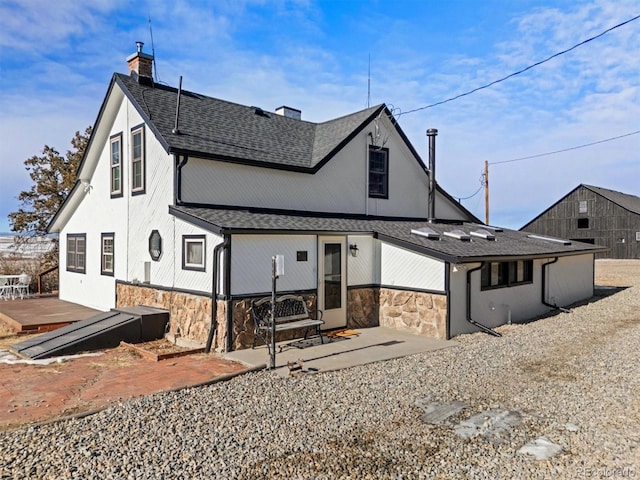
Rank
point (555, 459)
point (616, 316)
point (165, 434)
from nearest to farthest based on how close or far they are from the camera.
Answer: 1. point (555, 459)
2. point (165, 434)
3. point (616, 316)

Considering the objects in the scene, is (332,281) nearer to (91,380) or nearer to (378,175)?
(378,175)

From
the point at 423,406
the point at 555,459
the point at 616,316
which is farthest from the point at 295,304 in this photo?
the point at 616,316

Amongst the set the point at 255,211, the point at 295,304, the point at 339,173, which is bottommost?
the point at 295,304

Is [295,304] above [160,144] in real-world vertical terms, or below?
below

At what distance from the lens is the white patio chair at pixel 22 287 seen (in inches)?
653

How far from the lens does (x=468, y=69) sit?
14.6 m

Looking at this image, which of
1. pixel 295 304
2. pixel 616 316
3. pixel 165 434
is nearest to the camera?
pixel 165 434

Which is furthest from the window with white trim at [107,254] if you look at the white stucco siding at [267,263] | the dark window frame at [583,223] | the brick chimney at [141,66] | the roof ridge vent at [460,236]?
the dark window frame at [583,223]

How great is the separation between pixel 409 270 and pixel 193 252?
212 inches

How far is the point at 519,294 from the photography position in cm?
1306

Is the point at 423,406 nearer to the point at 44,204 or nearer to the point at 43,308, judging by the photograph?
the point at 43,308

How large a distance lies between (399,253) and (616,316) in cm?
763

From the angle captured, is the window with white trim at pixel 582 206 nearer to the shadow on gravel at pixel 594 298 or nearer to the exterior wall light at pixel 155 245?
the shadow on gravel at pixel 594 298

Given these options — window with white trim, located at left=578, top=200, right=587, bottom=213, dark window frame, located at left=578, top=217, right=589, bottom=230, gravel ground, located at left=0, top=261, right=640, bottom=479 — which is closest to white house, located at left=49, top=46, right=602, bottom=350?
gravel ground, located at left=0, top=261, right=640, bottom=479
